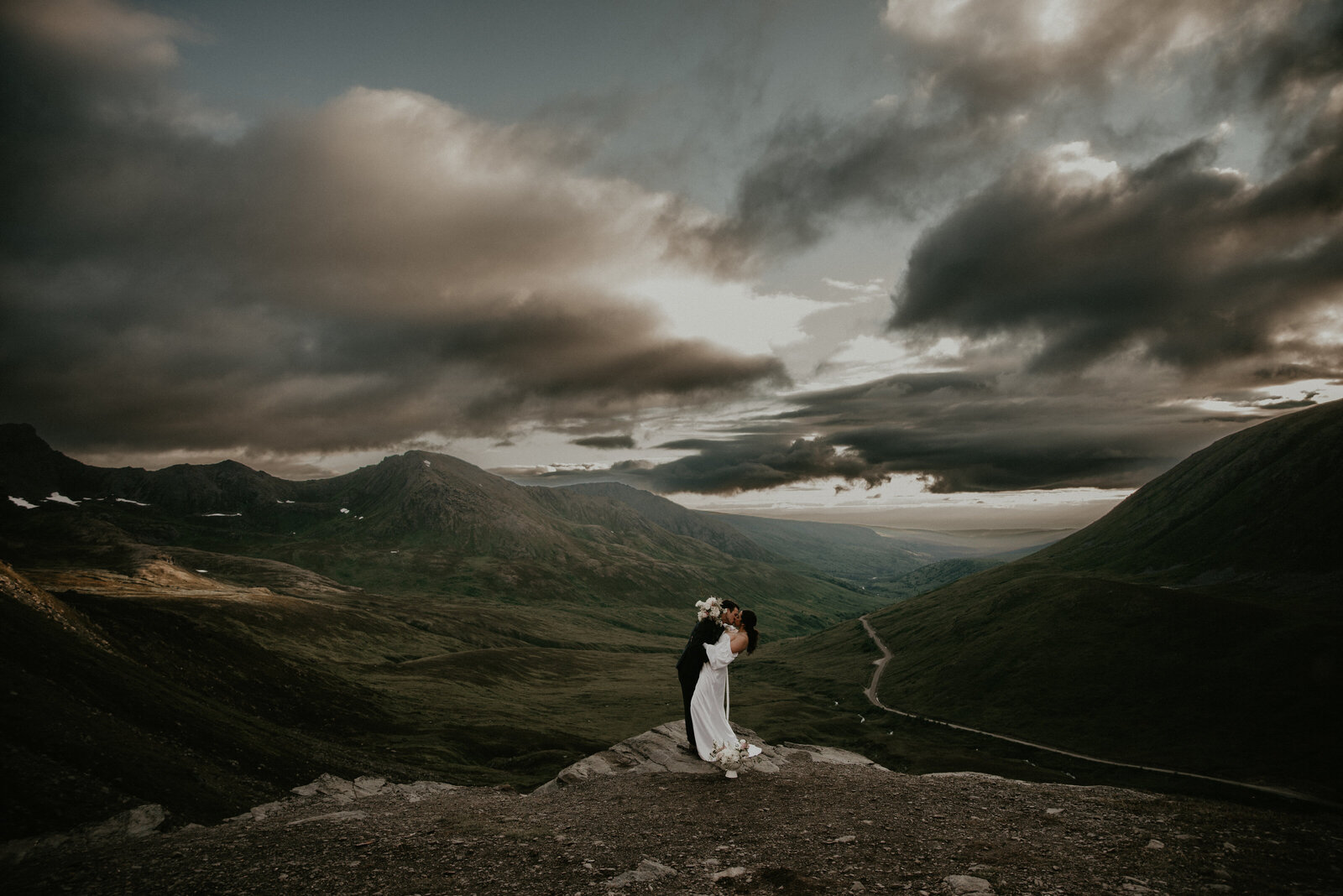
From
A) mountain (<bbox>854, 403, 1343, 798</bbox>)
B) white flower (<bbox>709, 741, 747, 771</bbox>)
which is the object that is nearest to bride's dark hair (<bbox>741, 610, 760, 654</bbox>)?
white flower (<bbox>709, 741, 747, 771</bbox>)

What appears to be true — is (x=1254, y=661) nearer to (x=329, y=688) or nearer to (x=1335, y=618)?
(x=1335, y=618)

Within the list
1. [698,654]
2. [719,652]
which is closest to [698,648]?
[698,654]

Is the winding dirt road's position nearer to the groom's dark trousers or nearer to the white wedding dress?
the white wedding dress

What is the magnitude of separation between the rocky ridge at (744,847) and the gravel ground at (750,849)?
70mm

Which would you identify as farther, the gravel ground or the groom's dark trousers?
the groom's dark trousers

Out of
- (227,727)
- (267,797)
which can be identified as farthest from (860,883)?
(227,727)

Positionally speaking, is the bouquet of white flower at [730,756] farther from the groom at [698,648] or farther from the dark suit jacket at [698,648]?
the dark suit jacket at [698,648]

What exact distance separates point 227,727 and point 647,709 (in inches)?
4331

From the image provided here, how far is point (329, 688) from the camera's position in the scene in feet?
313

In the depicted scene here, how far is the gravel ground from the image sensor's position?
563 inches

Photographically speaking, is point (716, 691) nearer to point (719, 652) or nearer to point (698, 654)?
point (698, 654)

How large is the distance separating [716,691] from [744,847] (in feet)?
25.2

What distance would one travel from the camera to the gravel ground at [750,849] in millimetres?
14289

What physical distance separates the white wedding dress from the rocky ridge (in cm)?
159
